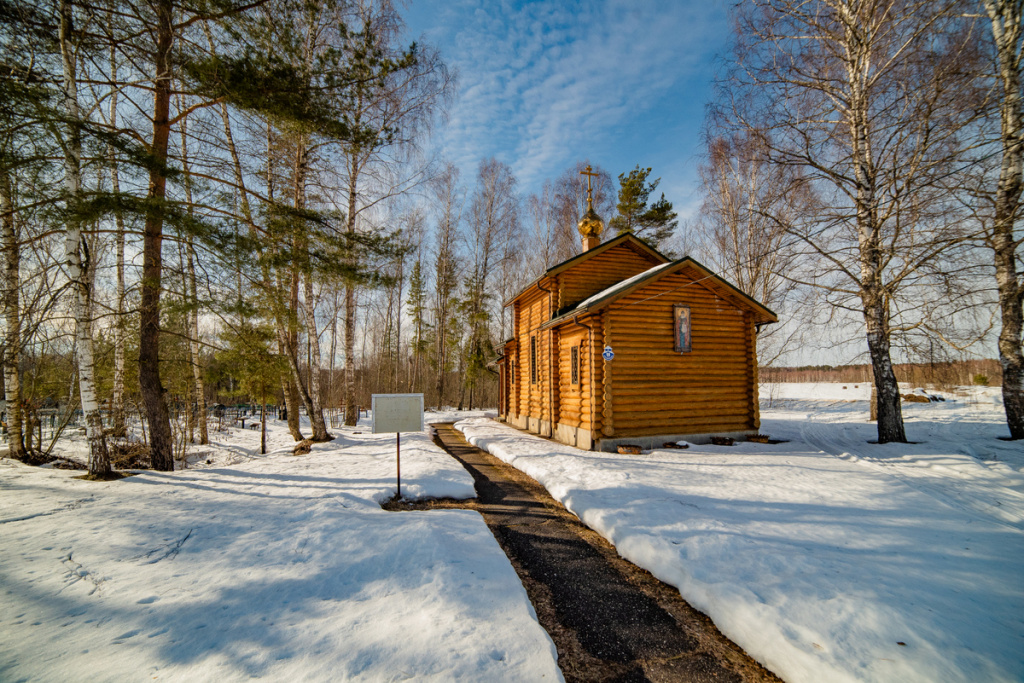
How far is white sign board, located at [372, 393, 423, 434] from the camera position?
5.60 meters

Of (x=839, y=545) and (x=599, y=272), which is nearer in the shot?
(x=839, y=545)

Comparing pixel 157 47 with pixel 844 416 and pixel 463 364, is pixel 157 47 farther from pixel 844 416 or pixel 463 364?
pixel 844 416

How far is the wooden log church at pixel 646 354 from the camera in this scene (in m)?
9.79

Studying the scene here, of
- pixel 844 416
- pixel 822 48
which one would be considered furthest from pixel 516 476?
pixel 844 416

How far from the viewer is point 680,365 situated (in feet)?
34.3

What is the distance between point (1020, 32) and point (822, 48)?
3.04 meters

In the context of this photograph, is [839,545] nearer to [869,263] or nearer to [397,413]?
[397,413]

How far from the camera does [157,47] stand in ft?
19.7

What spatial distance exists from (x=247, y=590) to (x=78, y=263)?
236 inches

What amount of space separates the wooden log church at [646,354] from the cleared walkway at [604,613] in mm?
4901

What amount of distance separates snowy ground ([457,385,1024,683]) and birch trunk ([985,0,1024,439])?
129 cm

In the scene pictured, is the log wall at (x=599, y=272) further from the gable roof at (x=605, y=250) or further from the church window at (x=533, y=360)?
the church window at (x=533, y=360)

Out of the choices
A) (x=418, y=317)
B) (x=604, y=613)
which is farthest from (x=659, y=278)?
(x=418, y=317)

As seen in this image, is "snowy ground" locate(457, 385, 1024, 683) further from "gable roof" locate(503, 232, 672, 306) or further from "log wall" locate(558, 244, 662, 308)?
"gable roof" locate(503, 232, 672, 306)
